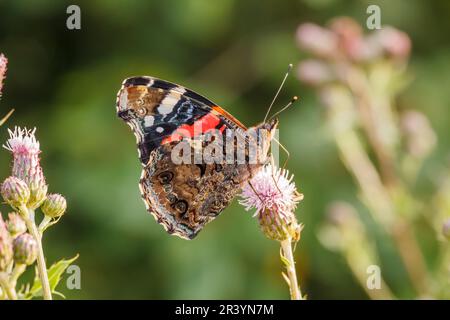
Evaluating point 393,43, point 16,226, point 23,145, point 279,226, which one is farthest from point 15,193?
point 393,43

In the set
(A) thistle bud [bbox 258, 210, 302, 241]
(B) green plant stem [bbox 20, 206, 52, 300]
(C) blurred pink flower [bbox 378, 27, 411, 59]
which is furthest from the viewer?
(C) blurred pink flower [bbox 378, 27, 411, 59]

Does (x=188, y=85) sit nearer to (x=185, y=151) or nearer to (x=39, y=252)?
(x=185, y=151)

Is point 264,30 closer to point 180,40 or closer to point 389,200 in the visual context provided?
point 180,40

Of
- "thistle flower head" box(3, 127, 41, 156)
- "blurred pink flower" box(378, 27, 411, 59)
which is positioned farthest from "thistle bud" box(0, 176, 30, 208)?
"blurred pink flower" box(378, 27, 411, 59)

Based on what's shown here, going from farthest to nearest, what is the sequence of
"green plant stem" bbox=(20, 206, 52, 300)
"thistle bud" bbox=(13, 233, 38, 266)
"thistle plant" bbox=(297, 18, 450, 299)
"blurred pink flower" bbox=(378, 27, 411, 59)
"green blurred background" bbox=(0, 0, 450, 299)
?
"green blurred background" bbox=(0, 0, 450, 299), "blurred pink flower" bbox=(378, 27, 411, 59), "thistle plant" bbox=(297, 18, 450, 299), "thistle bud" bbox=(13, 233, 38, 266), "green plant stem" bbox=(20, 206, 52, 300)

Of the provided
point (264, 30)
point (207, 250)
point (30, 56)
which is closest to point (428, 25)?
point (264, 30)

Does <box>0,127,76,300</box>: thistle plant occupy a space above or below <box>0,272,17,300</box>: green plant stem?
above

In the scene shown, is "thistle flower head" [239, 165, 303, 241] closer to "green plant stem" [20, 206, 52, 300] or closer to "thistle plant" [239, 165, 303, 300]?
"thistle plant" [239, 165, 303, 300]
